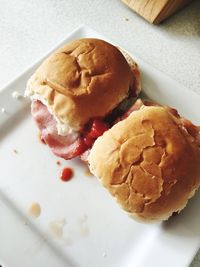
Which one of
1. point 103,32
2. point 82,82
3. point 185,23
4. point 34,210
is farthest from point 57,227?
point 185,23

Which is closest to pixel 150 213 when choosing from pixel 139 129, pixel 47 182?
pixel 139 129

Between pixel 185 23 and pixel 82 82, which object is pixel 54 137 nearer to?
pixel 82 82

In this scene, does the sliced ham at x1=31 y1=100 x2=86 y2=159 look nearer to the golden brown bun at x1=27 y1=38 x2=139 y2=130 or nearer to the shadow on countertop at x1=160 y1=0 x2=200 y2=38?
the golden brown bun at x1=27 y1=38 x2=139 y2=130

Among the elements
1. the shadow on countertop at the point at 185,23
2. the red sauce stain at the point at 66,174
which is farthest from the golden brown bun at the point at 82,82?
the shadow on countertop at the point at 185,23

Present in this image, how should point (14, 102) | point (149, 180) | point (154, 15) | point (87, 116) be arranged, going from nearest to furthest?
point (149, 180), point (87, 116), point (14, 102), point (154, 15)

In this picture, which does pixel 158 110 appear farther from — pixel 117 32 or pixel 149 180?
pixel 117 32

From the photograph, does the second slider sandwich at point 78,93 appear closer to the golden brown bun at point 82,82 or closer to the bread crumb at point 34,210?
the golden brown bun at point 82,82
